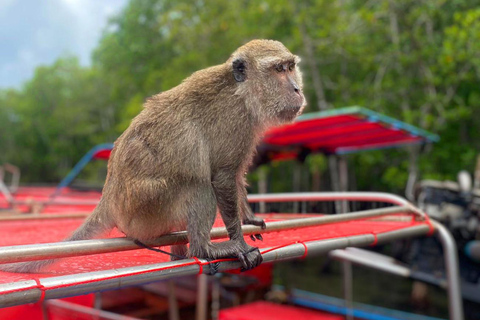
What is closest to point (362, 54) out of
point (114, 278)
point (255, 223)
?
point (255, 223)

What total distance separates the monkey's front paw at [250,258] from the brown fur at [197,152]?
0.04ft

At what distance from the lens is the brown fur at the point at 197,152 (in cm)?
193

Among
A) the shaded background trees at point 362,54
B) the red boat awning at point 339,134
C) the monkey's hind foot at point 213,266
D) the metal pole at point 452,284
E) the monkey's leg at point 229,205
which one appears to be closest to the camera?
the monkey's hind foot at point 213,266

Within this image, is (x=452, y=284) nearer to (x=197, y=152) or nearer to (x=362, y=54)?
(x=197, y=152)

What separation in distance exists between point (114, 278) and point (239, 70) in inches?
49.6

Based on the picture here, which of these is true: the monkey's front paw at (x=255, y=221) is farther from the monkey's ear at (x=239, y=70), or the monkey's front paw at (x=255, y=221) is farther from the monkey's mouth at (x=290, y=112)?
the monkey's ear at (x=239, y=70)

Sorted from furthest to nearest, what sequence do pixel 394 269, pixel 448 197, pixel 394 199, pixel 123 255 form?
pixel 448 197 → pixel 394 269 → pixel 394 199 → pixel 123 255

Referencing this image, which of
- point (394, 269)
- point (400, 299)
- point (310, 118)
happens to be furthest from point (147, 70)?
point (394, 269)

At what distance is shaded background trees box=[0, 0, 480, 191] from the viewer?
8984 mm

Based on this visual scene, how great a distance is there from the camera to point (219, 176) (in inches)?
79.7

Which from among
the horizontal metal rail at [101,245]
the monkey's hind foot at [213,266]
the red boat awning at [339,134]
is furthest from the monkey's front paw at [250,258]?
the red boat awning at [339,134]

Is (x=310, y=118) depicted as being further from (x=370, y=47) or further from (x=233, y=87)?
(x=370, y=47)

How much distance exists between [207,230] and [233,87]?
73 cm

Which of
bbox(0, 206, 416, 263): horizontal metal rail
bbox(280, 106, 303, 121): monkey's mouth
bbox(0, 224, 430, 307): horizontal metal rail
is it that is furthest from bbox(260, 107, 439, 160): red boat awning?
bbox(0, 224, 430, 307): horizontal metal rail
